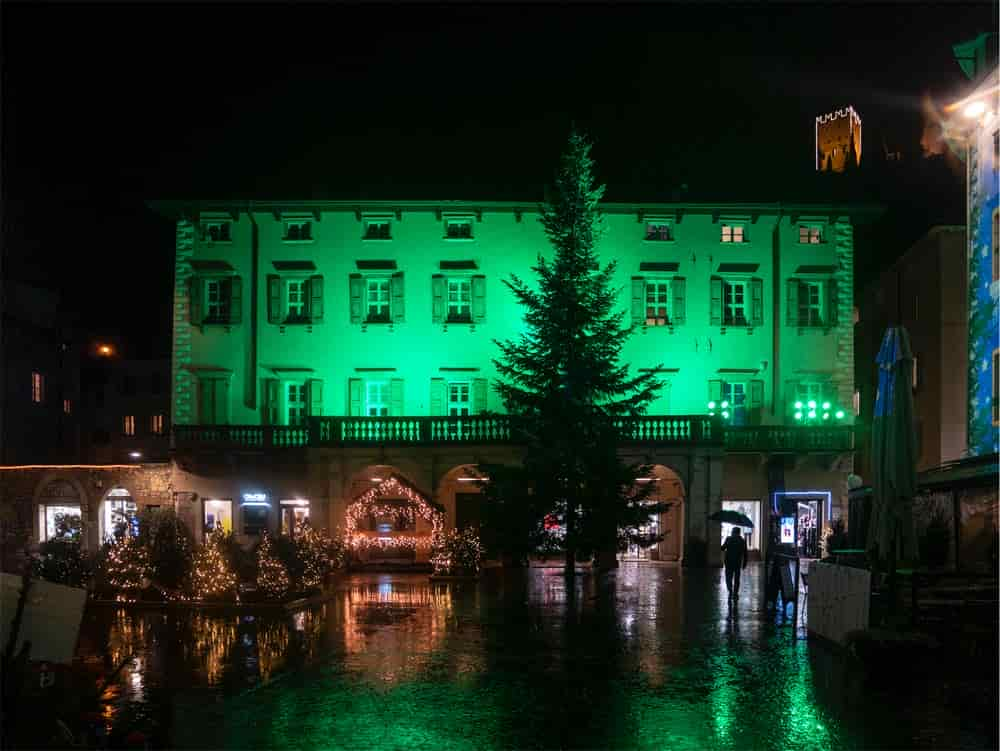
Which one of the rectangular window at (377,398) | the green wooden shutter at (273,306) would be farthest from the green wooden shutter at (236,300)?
the rectangular window at (377,398)

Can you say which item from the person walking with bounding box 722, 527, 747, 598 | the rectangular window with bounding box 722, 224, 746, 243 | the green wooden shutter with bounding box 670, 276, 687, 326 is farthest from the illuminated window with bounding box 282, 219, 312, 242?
the person walking with bounding box 722, 527, 747, 598

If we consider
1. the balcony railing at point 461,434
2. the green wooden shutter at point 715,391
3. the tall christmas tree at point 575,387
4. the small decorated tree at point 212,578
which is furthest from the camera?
the green wooden shutter at point 715,391

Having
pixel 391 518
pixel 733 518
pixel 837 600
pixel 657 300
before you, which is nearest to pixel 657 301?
pixel 657 300

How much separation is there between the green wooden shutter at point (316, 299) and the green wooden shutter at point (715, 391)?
15.7 m

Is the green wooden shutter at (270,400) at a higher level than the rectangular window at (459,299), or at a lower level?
lower

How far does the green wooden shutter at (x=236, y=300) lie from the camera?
40.3 m

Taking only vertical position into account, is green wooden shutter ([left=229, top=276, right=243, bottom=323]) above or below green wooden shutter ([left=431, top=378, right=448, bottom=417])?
above

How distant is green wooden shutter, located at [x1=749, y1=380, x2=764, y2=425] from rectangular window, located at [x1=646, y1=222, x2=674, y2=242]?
21.9ft

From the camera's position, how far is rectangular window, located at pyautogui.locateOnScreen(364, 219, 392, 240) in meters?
40.2

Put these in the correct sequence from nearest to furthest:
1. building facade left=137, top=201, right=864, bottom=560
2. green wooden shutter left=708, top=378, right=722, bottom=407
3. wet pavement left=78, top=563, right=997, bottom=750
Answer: wet pavement left=78, top=563, right=997, bottom=750 → building facade left=137, top=201, right=864, bottom=560 → green wooden shutter left=708, top=378, right=722, bottom=407

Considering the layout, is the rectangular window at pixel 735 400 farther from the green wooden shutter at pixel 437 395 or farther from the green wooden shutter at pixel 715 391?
the green wooden shutter at pixel 437 395

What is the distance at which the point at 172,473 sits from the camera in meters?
39.8

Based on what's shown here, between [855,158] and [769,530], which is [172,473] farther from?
[855,158]

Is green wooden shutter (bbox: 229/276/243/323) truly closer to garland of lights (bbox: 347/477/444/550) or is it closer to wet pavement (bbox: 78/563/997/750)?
garland of lights (bbox: 347/477/444/550)
